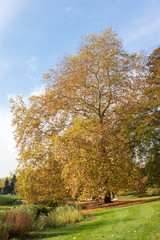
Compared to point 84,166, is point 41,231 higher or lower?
lower

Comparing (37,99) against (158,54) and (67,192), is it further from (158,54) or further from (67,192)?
(158,54)

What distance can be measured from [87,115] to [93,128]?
18.1ft

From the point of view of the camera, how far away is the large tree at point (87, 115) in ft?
62.7

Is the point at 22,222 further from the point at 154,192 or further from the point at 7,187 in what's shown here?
the point at 7,187

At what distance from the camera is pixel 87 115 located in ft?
80.6

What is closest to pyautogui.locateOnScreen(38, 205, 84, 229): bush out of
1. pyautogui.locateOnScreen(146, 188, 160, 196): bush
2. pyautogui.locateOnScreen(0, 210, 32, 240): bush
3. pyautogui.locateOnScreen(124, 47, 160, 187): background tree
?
pyautogui.locateOnScreen(0, 210, 32, 240): bush

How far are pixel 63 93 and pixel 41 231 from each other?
588 inches

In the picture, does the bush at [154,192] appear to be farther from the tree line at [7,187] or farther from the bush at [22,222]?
the tree line at [7,187]

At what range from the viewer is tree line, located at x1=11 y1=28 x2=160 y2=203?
18844mm

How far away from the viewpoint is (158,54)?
88.3 ft

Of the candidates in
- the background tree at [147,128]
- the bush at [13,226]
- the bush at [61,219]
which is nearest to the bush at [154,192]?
the background tree at [147,128]

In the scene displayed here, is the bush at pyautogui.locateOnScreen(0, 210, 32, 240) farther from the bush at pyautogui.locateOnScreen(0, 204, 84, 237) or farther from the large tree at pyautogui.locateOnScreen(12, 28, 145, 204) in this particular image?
the large tree at pyautogui.locateOnScreen(12, 28, 145, 204)

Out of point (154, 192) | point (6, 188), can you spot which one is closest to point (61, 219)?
point (154, 192)

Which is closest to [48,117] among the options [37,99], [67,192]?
[37,99]
